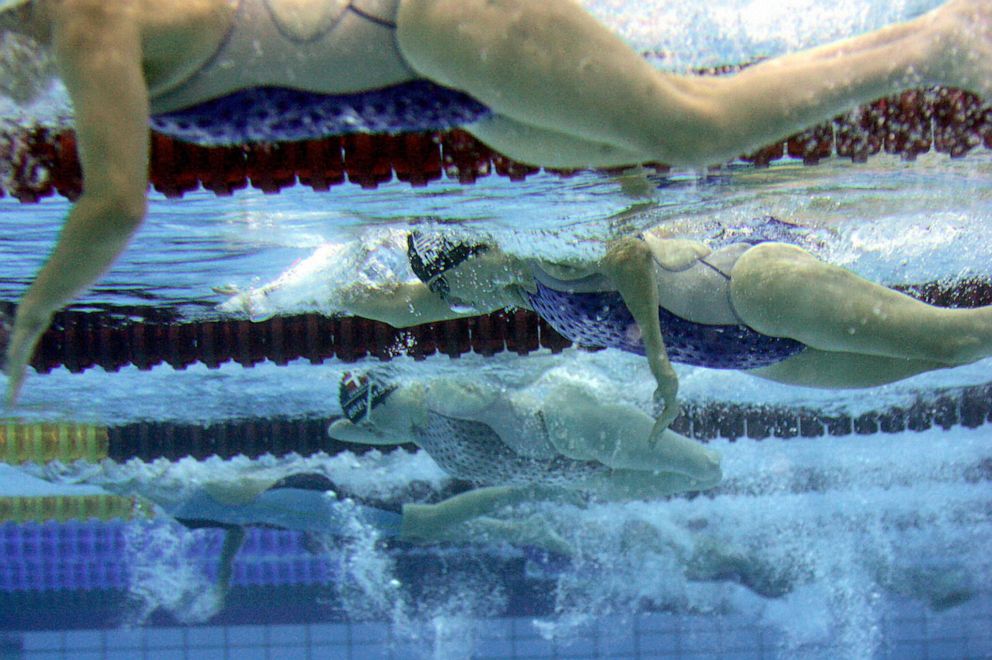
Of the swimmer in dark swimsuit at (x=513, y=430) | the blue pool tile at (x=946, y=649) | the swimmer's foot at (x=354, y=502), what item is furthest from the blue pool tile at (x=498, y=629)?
the swimmer in dark swimsuit at (x=513, y=430)

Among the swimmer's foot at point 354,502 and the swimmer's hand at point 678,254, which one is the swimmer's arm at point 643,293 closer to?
the swimmer's hand at point 678,254

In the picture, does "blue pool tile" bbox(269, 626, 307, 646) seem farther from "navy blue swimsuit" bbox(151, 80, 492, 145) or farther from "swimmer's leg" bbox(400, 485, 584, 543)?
"navy blue swimsuit" bbox(151, 80, 492, 145)

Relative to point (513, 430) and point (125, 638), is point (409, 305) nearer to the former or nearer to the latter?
point (513, 430)

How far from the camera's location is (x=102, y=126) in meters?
1.93

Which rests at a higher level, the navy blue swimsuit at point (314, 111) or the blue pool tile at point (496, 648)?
the navy blue swimsuit at point (314, 111)

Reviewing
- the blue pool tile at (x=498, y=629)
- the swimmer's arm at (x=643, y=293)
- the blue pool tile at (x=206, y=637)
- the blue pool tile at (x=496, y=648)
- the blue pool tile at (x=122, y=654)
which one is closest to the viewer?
the swimmer's arm at (x=643, y=293)

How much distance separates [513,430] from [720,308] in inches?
116

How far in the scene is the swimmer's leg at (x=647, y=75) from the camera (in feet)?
6.93

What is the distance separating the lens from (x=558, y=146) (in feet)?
9.23

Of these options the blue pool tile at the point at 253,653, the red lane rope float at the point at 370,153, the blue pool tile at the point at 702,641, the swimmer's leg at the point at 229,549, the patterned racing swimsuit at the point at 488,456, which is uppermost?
the red lane rope float at the point at 370,153

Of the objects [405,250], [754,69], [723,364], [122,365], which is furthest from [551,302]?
[122,365]

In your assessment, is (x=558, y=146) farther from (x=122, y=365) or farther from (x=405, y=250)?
(x=122, y=365)

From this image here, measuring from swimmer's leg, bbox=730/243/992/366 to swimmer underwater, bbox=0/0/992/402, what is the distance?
133cm

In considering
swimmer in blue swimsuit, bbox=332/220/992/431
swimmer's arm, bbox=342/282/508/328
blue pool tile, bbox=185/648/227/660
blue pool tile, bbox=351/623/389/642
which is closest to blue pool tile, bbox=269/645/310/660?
blue pool tile, bbox=185/648/227/660
